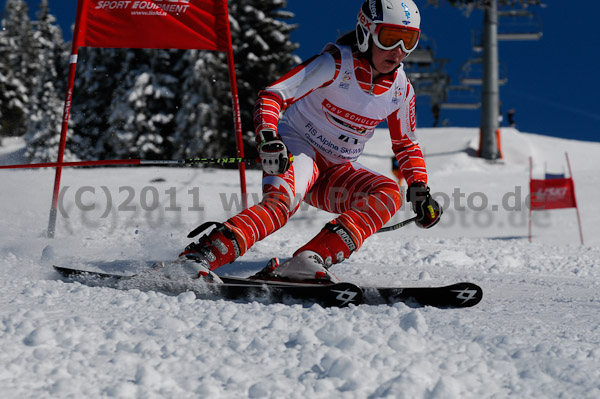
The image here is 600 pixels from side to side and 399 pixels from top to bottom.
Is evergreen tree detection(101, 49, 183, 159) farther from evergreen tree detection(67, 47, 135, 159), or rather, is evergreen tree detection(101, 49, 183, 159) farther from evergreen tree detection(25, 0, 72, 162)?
evergreen tree detection(25, 0, 72, 162)

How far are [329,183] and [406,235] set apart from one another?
538 cm

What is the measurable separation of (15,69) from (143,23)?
50.1m

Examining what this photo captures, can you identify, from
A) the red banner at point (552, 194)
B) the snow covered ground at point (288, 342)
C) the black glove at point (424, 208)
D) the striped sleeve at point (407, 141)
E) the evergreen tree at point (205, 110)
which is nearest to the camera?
the snow covered ground at point (288, 342)

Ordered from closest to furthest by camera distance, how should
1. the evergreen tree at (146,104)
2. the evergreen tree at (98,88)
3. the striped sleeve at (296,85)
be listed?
the striped sleeve at (296,85) < the evergreen tree at (146,104) < the evergreen tree at (98,88)

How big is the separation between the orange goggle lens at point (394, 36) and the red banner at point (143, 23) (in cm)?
275

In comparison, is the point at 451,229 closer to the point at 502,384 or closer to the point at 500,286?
the point at 500,286

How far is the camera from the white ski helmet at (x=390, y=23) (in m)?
3.35

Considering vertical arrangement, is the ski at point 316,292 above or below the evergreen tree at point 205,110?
below

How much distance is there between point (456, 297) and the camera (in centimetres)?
278

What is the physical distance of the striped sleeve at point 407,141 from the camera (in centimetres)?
389

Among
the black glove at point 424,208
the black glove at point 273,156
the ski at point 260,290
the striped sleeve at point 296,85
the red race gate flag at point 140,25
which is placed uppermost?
the red race gate flag at point 140,25

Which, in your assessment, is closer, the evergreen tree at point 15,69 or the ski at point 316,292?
the ski at point 316,292

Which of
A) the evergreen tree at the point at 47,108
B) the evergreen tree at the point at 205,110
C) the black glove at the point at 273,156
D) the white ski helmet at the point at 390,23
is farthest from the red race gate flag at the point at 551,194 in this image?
the evergreen tree at the point at 47,108

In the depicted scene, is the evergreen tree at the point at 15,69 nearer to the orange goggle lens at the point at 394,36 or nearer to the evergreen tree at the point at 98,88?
the evergreen tree at the point at 98,88
